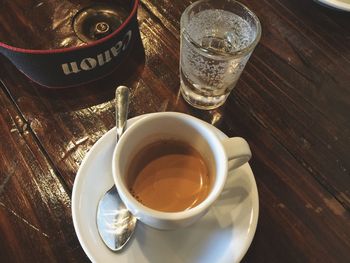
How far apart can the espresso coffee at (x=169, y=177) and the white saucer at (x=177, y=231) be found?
1.4 inches

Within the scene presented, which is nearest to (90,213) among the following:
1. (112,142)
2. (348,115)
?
(112,142)

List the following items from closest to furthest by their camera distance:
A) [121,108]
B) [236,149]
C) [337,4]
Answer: [236,149], [121,108], [337,4]

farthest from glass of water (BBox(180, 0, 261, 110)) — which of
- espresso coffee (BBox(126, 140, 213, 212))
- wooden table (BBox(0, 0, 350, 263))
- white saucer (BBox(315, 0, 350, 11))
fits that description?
white saucer (BBox(315, 0, 350, 11))

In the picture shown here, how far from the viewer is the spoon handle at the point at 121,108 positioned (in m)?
0.57

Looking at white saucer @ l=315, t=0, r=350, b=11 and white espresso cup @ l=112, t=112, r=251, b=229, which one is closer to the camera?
white espresso cup @ l=112, t=112, r=251, b=229

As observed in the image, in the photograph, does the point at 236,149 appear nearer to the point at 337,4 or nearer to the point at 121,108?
the point at 121,108

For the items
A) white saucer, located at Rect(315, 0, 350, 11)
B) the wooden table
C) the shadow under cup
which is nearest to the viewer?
the shadow under cup

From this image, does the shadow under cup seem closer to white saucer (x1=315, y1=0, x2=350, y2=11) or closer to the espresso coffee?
the espresso coffee

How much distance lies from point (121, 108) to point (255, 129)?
9.3 inches

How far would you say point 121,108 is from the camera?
586mm

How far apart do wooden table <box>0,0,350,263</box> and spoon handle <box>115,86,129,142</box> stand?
0.14 ft

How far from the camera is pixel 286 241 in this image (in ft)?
1.76

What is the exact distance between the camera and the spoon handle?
0.57 metres

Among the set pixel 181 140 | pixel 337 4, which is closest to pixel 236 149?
pixel 181 140
